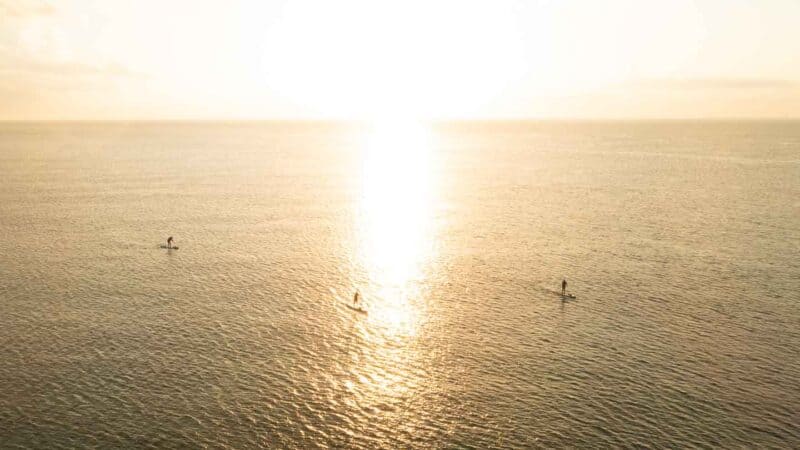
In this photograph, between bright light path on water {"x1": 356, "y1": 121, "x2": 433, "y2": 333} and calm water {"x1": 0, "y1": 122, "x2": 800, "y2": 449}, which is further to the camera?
bright light path on water {"x1": 356, "y1": 121, "x2": 433, "y2": 333}

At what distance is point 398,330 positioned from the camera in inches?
2657

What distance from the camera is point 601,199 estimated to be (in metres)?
152

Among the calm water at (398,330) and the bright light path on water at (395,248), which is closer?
the calm water at (398,330)

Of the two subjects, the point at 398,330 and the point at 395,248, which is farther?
the point at 395,248

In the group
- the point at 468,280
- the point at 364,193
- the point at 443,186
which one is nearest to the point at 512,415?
the point at 468,280

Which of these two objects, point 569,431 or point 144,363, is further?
point 144,363

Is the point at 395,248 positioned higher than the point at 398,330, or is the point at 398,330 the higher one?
the point at 395,248

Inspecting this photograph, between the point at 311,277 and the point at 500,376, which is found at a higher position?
the point at 311,277

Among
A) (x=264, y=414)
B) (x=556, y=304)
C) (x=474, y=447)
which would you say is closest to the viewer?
(x=474, y=447)

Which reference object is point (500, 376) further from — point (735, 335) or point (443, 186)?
point (443, 186)

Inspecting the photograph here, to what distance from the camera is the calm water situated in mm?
47844

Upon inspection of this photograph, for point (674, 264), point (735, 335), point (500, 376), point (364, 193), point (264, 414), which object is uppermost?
point (364, 193)

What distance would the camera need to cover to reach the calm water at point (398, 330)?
47.8 metres

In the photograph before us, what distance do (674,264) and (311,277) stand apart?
57.9 meters
